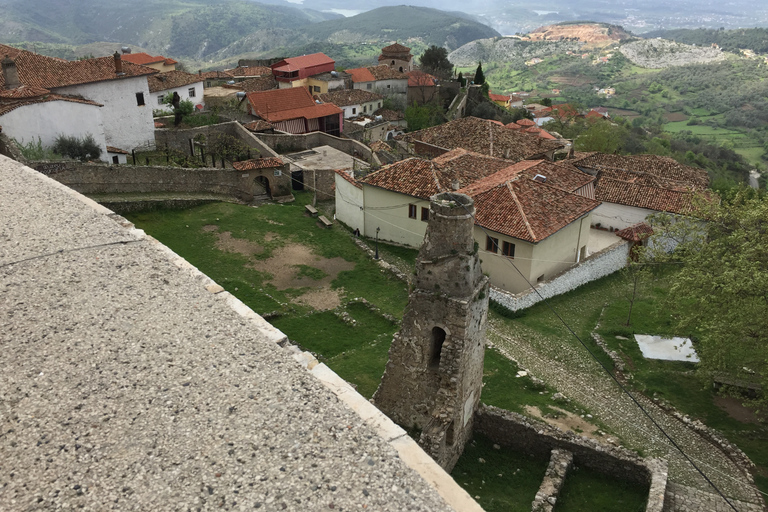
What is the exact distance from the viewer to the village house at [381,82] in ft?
209

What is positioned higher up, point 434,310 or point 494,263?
point 434,310

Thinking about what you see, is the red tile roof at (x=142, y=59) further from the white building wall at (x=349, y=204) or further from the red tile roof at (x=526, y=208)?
the red tile roof at (x=526, y=208)

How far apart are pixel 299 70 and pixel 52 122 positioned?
33.9m

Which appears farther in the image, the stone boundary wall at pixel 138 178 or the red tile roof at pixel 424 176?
the red tile roof at pixel 424 176

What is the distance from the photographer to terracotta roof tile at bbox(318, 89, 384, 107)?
5291 cm

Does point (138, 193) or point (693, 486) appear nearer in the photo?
point (693, 486)

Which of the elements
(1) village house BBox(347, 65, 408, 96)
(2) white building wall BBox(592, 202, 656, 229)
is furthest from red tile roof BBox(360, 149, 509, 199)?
(1) village house BBox(347, 65, 408, 96)

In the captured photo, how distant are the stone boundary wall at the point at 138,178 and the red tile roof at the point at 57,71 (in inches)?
328

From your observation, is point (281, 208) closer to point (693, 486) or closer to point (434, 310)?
point (434, 310)

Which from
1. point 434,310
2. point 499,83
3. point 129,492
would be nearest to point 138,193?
point 434,310

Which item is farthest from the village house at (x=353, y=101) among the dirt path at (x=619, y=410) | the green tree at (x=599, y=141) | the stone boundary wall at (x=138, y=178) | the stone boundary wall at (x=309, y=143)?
the dirt path at (x=619, y=410)

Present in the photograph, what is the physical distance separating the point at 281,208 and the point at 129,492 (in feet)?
81.8

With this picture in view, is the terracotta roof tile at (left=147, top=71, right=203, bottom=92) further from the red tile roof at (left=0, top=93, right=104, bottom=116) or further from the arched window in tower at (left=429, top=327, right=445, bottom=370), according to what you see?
the arched window in tower at (left=429, top=327, right=445, bottom=370)

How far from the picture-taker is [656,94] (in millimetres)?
132875
